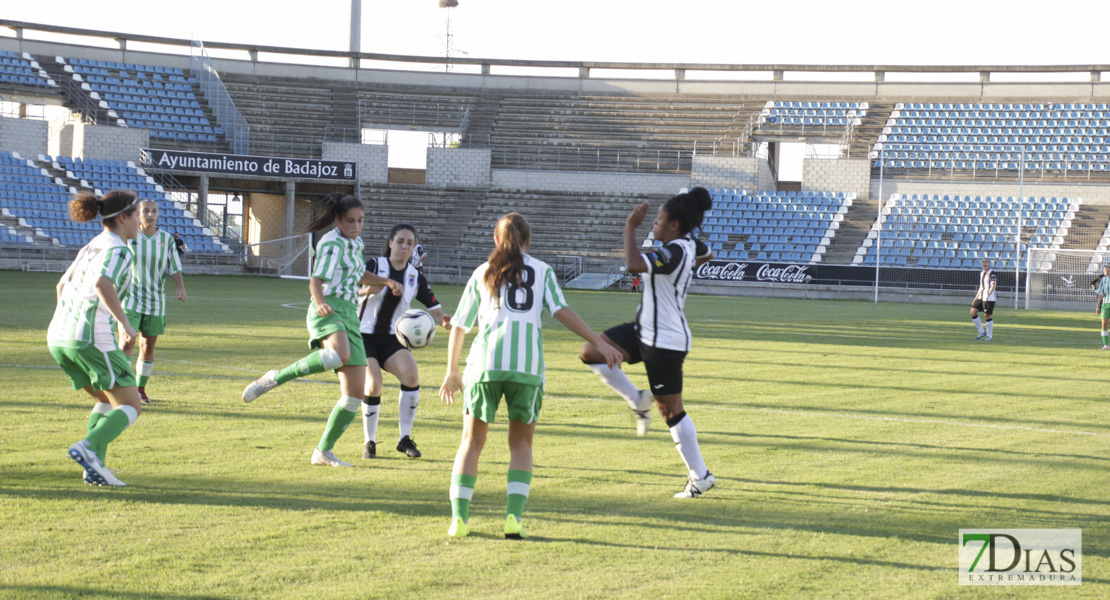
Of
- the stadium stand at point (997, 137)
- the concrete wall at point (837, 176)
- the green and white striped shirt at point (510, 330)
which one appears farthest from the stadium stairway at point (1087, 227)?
the green and white striped shirt at point (510, 330)

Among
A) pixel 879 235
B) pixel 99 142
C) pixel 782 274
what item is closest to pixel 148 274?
pixel 782 274

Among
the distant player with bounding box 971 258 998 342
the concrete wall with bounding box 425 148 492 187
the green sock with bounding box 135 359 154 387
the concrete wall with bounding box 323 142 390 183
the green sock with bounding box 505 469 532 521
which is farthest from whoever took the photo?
the concrete wall with bounding box 425 148 492 187

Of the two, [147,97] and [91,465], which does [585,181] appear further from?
[91,465]

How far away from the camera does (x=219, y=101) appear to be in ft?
154

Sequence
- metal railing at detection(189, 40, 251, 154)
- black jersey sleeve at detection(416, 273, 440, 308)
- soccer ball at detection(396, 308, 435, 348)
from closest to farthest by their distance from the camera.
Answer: soccer ball at detection(396, 308, 435, 348) → black jersey sleeve at detection(416, 273, 440, 308) → metal railing at detection(189, 40, 251, 154)

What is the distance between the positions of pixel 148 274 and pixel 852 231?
1417 inches

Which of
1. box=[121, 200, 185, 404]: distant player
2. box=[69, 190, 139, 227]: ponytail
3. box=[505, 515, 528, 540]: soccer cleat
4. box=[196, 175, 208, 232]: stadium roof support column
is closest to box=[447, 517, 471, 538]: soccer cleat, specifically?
box=[505, 515, 528, 540]: soccer cleat

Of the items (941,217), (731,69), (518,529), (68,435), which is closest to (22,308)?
(68,435)

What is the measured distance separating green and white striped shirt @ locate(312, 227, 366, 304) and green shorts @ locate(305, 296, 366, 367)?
7 cm

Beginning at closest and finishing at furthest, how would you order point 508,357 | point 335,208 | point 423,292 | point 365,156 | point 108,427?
point 508,357 → point 108,427 → point 335,208 → point 423,292 → point 365,156

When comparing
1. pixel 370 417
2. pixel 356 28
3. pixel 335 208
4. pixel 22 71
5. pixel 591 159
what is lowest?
pixel 370 417

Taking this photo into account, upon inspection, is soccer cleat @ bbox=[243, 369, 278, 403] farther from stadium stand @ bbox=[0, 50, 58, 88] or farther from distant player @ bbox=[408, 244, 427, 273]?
stadium stand @ bbox=[0, 50, 58, 88]

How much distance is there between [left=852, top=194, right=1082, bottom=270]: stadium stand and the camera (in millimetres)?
40250

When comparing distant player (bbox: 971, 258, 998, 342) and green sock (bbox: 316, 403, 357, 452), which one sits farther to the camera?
distant player (bbox: 971, 258, 998, 342)
